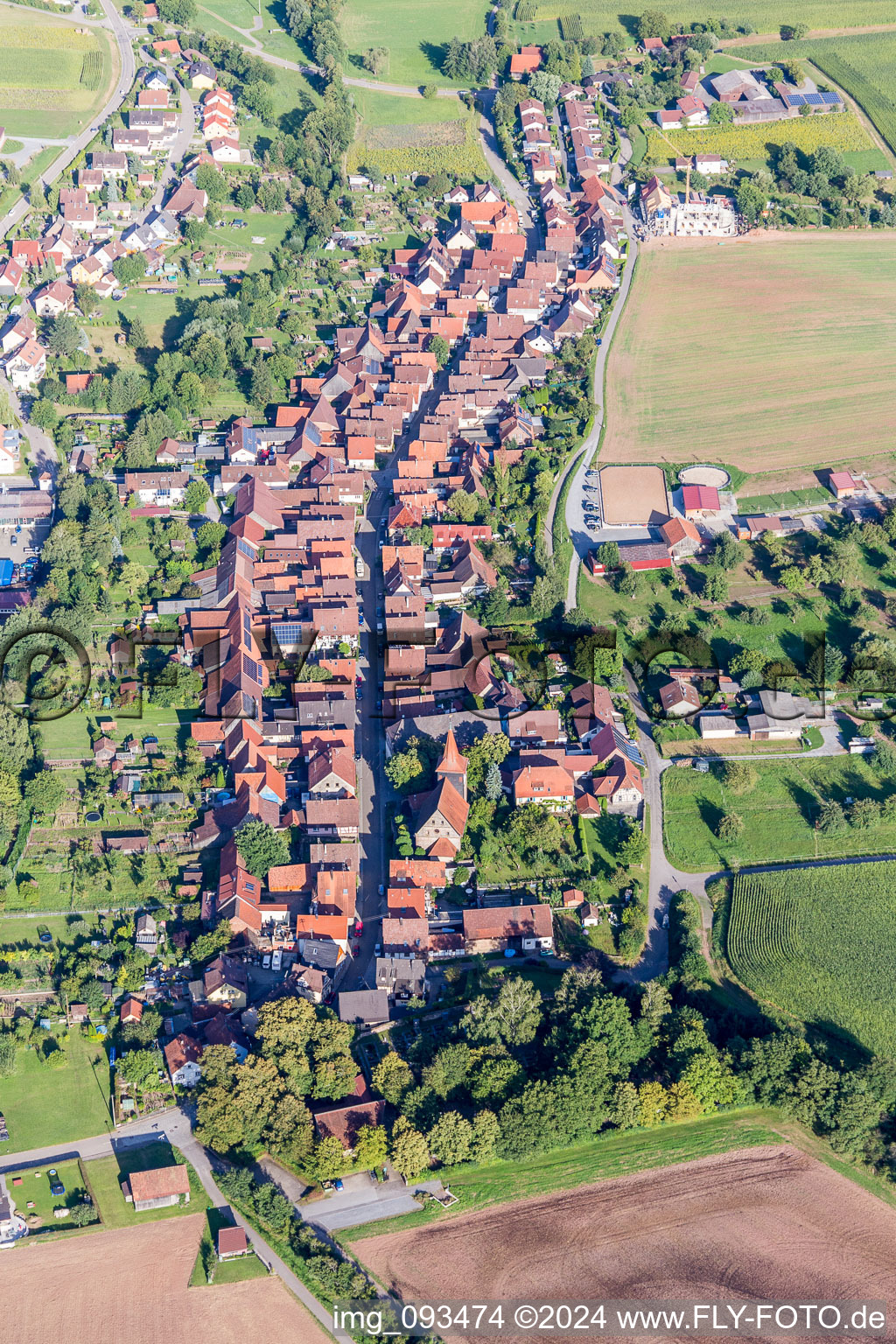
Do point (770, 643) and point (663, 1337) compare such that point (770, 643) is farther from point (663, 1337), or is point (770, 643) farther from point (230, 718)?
point (663, 1337)

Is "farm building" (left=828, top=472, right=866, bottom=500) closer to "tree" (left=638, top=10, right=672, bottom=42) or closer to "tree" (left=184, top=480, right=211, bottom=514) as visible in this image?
"tree" (left=184, top=480, right=211, bottom=514)

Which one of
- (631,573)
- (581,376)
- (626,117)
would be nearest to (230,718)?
(631,573)

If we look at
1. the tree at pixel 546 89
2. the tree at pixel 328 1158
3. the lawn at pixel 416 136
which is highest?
the tree at pixel 546 89

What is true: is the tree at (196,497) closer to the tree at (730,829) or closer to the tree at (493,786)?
the tree at (493,786)

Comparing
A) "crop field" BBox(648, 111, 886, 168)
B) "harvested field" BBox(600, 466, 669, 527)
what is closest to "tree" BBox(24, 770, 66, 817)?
"harvested field" BBox(600, 466, 669, 527)

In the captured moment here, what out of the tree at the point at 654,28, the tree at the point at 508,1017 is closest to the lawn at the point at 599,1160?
the tree at the point at 508,1017

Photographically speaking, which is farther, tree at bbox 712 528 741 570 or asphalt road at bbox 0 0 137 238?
asphalt road at bbox 0 0 137 238
